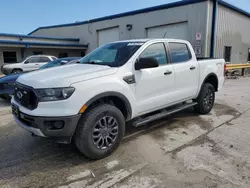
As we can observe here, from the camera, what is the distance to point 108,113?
3215mm

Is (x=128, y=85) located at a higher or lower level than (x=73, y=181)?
higher

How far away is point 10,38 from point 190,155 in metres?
20.7

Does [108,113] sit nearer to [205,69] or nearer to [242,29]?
[205,69]

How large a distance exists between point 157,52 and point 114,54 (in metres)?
0.84

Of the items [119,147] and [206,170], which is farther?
[119,147]

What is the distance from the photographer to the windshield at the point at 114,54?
3673mm

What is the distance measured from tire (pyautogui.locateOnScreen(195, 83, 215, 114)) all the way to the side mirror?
2250mm

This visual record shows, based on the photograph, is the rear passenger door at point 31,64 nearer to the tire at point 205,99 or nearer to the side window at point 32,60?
the side window at point 32,60

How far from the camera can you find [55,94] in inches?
111

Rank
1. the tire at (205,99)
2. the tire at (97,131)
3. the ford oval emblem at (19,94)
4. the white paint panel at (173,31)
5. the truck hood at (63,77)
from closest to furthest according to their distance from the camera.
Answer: the truck hood at (63,77), the tire at (97,131), the ford oval emblem at (19,94), the tire at (205,99), the white paint panel at (173,31)

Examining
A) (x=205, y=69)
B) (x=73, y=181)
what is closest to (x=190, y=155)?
(x=73, y=181)

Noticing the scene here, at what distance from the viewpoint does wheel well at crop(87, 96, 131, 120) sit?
325 cm

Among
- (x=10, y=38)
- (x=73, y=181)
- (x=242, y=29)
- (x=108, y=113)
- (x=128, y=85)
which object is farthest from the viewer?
(x=10, y=38)

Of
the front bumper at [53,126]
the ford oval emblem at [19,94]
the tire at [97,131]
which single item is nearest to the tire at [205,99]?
the tire at [97,131]
